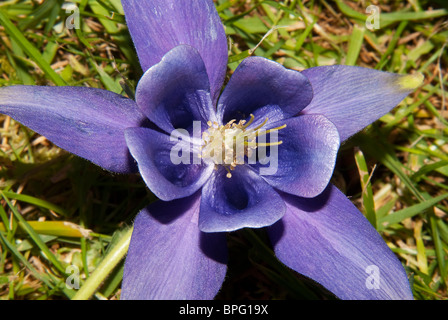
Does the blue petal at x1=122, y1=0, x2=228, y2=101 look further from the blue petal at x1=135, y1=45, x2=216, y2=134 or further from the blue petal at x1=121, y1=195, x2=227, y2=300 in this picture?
the blue petal at x1=121, y1=195, x2=227, y2=300

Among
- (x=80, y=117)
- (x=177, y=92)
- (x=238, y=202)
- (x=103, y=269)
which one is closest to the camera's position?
(x=80, y=117)

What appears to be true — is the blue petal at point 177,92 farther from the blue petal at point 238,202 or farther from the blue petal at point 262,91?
the blue petal at point 238,202

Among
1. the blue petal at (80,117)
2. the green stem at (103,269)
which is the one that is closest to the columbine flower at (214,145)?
the blue petal at (80,117)

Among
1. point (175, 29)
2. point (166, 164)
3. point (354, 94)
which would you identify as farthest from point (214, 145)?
point (354, 94)

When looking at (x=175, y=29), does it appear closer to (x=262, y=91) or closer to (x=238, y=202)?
(x=262, y=91)

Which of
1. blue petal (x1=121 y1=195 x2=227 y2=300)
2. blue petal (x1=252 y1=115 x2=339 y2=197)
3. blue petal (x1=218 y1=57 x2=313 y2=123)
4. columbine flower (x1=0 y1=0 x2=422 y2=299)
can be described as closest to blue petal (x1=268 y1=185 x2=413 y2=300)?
columbine flower (x1=0 y1=0 x2=422 y2=299)

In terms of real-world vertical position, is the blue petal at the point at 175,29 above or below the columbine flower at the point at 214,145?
above

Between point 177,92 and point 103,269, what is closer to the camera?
point 177,92
